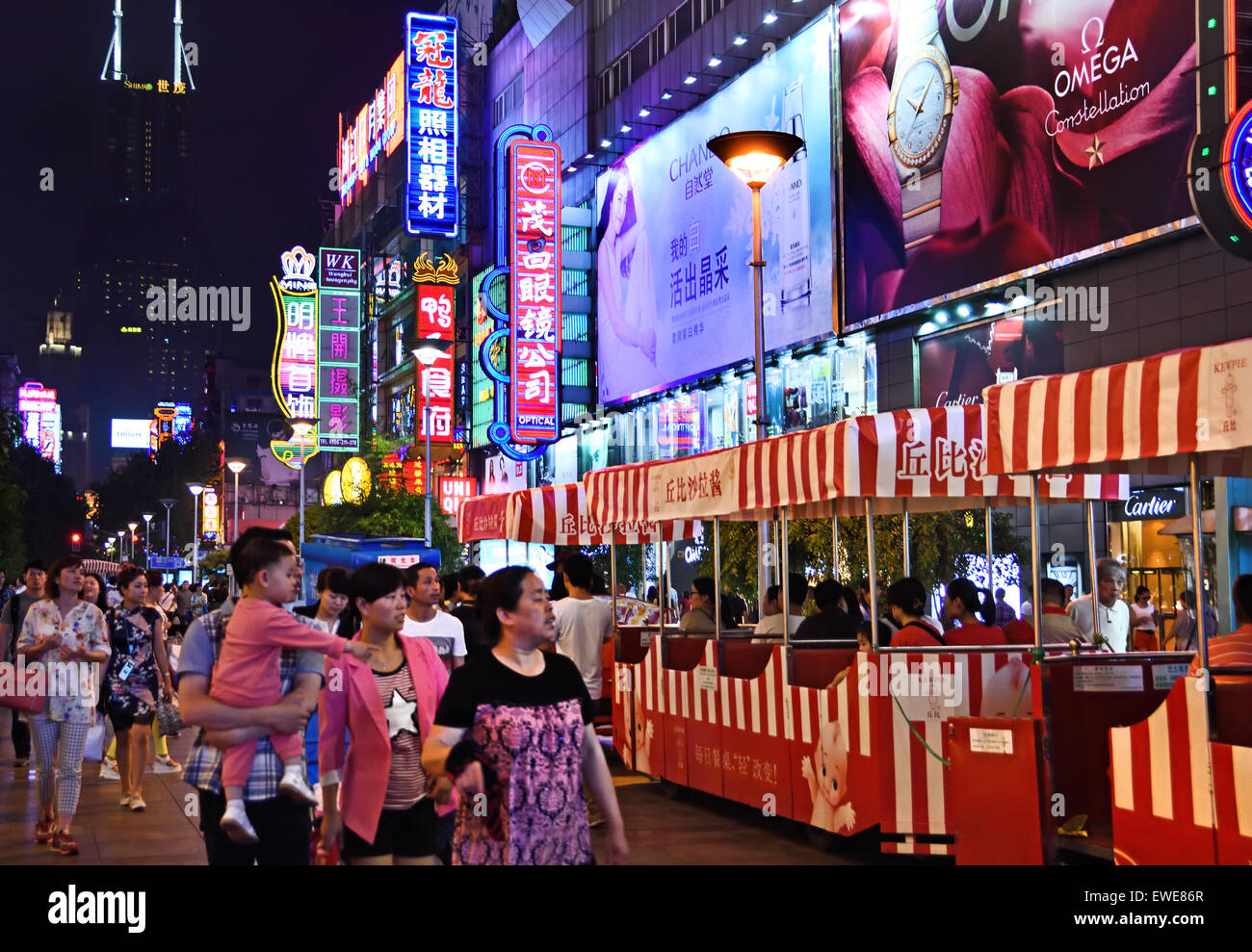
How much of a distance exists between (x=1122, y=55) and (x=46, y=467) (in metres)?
68.5

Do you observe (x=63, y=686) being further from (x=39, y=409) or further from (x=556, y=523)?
(x=39, y=409)

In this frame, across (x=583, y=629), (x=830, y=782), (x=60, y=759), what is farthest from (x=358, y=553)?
(x=830, y=782)

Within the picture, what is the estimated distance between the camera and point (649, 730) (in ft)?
42.9

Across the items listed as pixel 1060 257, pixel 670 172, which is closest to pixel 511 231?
pixel 670 172

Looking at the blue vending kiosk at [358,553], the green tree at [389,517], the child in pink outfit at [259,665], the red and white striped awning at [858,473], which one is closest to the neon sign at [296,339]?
the green tree at [389,517]

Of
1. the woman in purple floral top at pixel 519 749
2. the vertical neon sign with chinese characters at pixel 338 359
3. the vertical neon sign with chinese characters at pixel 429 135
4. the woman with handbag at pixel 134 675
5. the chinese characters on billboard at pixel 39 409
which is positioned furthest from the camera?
the chinese characters on billboard at pixel 39 409

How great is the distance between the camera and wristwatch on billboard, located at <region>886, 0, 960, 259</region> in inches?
1107

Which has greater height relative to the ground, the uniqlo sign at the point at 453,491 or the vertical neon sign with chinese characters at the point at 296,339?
the vertical neon sign with chinese characters at the point at 296,339

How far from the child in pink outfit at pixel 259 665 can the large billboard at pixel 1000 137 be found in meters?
19.9

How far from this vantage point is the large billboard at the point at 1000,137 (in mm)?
22547

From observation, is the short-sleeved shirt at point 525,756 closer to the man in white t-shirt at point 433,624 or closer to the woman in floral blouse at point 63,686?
the man in white t-shirt at point 433,624

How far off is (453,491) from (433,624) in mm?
49733

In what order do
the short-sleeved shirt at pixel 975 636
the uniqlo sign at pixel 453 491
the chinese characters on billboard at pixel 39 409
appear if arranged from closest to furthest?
1. the short-sleeved shirt at pixel 975 636
2. the uniqlo sign at pixel 453 491
3. the chinese characters on billboard at pixel 39 409

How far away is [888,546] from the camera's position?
2130cm
